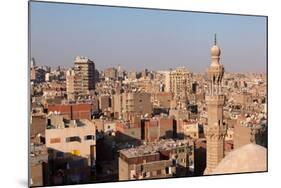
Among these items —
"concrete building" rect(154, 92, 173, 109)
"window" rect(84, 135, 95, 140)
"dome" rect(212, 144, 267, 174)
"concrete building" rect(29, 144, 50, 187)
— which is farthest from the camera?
"dome" rect(212, 144, 267, 174)

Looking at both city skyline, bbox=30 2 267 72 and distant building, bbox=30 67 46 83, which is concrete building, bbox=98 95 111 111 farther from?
distant building, bbox=30 67 46 83

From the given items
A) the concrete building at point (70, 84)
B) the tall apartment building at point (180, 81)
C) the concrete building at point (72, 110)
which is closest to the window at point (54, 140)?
the concrete building at point (72, 110)

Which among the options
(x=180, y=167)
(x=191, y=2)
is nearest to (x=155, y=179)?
(x=180, y=167)

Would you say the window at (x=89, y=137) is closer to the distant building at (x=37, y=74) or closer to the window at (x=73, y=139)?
the window at (x=73, y=139)

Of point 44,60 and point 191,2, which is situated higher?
point 191,2

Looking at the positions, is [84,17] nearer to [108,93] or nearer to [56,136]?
[108,93]

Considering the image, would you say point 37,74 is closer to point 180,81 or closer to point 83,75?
point 83,75

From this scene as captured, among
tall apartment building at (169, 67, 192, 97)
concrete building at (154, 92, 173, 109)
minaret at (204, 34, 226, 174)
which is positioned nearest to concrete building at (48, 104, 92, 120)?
concrete building at (154, 92, 173, 109)
